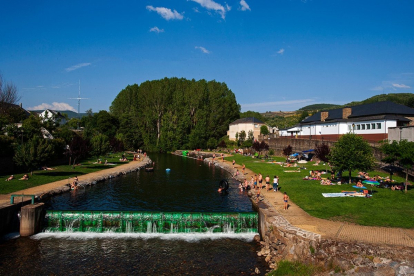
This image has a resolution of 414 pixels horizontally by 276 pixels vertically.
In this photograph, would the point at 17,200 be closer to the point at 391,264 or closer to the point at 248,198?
the point at 248,198

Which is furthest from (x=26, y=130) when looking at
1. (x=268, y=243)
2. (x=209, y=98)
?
(x=209, y=98)

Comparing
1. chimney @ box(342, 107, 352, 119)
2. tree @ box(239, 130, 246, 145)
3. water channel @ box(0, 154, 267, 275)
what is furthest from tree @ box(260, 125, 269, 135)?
water channel @ box(0, 154, 267, 275)

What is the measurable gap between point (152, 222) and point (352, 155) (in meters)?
18.3

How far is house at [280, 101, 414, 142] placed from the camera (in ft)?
150

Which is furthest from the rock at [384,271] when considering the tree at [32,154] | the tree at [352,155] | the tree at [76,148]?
the tree at [76,148]

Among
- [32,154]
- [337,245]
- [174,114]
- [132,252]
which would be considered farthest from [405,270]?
[174,114]

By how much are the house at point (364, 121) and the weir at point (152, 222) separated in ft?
114

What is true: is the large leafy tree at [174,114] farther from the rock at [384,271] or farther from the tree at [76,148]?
the rock at [384,271]

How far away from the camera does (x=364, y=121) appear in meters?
49.8

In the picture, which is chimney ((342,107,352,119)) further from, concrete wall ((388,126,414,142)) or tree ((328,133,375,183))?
tree ((328,133,375,183))

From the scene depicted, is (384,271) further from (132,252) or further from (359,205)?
(132,252)

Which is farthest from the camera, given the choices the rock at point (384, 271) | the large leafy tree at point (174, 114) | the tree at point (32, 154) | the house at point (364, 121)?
the large leafy tree at point (174, 114)

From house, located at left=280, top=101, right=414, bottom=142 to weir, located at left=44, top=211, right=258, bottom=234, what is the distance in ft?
114

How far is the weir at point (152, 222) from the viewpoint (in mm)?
20469
